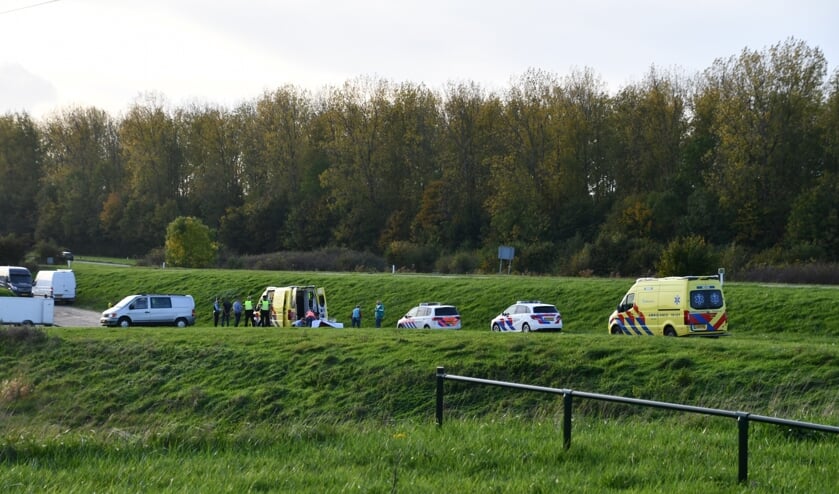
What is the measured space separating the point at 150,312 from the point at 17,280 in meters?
23.6

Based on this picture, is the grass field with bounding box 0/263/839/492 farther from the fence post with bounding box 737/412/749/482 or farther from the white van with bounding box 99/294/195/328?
the white van with bounding box 99/294/195/328

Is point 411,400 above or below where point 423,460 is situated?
below

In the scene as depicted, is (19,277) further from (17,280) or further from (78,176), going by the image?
(78,176)

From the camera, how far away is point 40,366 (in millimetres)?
30438

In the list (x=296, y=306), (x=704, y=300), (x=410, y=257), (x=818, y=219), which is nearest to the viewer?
(x=704, y=300)

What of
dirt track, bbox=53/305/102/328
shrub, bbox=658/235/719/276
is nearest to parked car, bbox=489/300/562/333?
shrub, bbox=658/235/719/276

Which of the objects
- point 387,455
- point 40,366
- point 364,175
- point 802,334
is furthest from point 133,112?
point 387,455

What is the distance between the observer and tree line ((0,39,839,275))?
64625 mm

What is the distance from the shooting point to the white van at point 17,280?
62.3 meters

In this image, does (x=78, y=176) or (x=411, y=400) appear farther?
(x=78, y=176)

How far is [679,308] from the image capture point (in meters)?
31.1

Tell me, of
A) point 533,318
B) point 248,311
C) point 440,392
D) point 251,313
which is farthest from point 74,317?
point 440,392

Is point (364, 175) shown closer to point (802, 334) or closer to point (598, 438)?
point (802, 334)

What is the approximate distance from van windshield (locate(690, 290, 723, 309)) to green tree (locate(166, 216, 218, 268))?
50.0 metres
